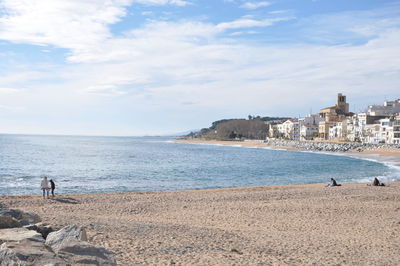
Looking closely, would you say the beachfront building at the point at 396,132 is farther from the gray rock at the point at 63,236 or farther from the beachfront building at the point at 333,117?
the gray rock at the point at 63,236

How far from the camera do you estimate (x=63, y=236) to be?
662 cm

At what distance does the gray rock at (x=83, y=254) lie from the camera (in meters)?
5.72

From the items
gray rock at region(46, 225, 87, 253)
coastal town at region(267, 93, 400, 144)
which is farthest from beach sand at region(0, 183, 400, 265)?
coastal town at region(267, 93, 400, 144)

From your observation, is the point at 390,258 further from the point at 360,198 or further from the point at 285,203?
the point at 360,198

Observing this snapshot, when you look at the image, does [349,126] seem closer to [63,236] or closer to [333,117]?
[333,117]

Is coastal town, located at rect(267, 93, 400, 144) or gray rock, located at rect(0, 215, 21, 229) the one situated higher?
coastal town, located at rect(267, 93, 400, 144)

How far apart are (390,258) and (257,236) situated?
3515mm

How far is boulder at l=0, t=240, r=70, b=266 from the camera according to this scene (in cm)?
521

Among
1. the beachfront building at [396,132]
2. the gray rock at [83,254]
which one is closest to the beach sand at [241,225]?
the gray rock at [83,254]

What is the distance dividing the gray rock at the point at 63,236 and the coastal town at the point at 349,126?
96.8m

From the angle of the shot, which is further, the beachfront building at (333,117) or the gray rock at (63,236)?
the beachfront building at (333,117)

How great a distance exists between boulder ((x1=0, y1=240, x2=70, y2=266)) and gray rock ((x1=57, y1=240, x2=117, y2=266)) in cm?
20

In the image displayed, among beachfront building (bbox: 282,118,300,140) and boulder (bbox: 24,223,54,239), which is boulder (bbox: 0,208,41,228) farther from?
beachfront building (bbox: 282,118,300,140)

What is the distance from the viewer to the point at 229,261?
8.83 metres
